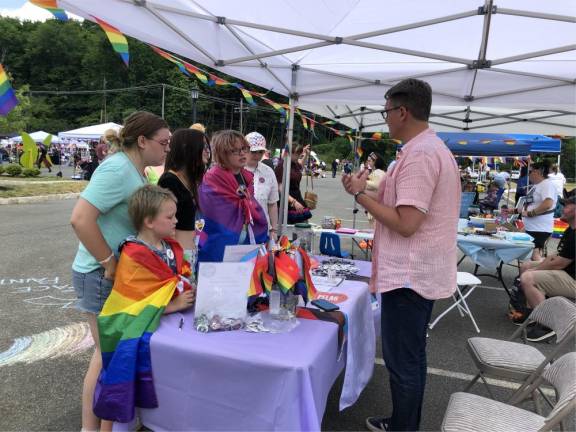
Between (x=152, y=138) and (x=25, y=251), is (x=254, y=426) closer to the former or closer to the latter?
(x=152, y=138)

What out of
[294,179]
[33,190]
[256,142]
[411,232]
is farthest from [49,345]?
[33,190]

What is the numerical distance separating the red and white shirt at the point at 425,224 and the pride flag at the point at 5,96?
2178 mm

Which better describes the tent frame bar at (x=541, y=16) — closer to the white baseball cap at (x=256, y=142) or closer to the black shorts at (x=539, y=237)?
the white baseball cap at (x=256, y=142)

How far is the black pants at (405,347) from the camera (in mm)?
1953

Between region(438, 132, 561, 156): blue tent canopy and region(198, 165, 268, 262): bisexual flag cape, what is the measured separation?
9679 millimetres

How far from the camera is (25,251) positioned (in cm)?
625

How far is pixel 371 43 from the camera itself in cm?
392

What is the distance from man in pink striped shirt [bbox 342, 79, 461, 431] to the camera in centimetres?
181

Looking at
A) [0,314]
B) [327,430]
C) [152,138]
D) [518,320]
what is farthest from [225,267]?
[518,320]

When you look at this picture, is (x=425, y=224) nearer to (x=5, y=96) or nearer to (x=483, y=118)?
(x=5, y=96)

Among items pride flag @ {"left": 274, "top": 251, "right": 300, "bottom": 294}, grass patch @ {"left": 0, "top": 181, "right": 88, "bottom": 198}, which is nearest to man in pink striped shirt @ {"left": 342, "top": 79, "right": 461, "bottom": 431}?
pride flag @ {"left": 274, "top": 251, "right": 300, "bottom": 294}

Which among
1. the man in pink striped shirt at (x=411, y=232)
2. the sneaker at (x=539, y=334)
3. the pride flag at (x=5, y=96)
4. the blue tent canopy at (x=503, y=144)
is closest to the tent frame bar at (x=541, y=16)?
the man in pink striped shirt at (x=411, y=232)

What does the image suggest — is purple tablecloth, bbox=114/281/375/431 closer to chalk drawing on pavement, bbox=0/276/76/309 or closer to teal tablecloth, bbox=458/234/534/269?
chalk drawing on pavement, bbox=0/276/76/309

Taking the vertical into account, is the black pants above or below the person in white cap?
below
